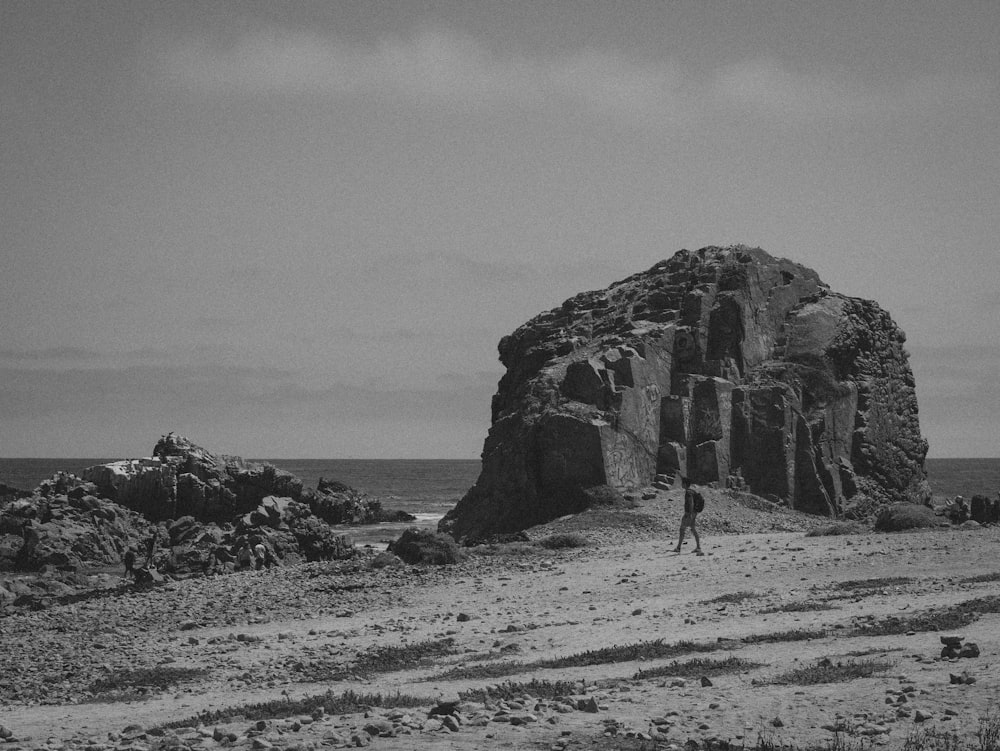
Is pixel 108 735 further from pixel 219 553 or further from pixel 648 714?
pixel 219 553

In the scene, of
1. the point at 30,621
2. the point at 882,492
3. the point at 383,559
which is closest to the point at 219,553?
the point at 383,559

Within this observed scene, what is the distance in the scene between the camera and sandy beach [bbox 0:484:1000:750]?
42.2ft

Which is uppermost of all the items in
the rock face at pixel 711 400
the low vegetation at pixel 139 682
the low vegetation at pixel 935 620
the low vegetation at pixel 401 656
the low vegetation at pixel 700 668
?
the rock face at pixel 711 400

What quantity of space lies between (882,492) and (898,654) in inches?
1258

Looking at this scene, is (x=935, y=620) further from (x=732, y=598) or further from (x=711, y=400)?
(x=711, y=400)

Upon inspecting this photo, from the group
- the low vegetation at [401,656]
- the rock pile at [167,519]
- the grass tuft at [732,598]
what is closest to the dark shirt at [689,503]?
the grass tuft at [732,598]

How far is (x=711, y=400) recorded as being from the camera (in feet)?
145

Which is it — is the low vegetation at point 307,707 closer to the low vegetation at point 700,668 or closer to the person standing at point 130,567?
the low vegetation at point 700,668

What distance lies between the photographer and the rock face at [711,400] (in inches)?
1671

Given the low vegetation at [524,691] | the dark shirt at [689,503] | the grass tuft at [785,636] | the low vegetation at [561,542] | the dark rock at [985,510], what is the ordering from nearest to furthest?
the low vegetation at [524,691] < the grass tuft at [785,636] < the dark shirt at [689,503] < the low vegetation at [561,542] < the dark rock at [985,510]

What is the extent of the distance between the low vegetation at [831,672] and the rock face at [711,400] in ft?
83.9

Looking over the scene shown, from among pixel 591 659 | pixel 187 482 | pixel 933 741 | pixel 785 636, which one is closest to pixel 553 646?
pixel 591 659

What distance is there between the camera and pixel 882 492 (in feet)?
152

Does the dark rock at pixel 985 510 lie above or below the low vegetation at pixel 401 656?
above
